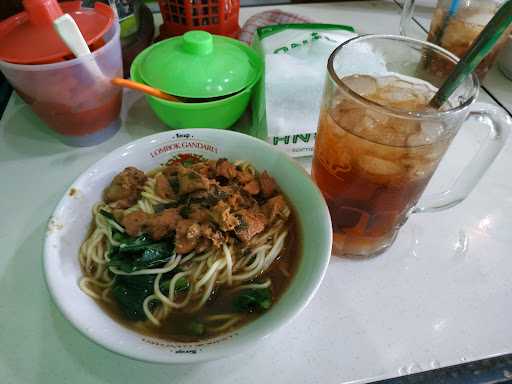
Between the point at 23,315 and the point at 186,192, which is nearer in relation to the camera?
the point at 23,315

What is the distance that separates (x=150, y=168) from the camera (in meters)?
0.99

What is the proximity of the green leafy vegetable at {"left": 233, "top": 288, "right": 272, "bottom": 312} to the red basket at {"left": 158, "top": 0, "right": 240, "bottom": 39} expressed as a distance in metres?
0.97

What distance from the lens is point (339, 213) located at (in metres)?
0.85

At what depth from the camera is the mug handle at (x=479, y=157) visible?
73 cm

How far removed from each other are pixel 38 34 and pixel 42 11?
6 cm

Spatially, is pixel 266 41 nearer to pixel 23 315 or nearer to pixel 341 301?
pixel 341 301

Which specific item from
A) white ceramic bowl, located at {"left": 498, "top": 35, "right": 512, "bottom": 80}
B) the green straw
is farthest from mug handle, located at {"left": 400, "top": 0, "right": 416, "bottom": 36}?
the green straw

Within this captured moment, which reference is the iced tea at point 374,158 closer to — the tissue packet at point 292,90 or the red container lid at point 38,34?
the tissue packet at point 292,90

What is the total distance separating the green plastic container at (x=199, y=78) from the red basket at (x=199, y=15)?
0.21m

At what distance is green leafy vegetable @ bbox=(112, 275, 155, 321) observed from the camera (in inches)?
30.1

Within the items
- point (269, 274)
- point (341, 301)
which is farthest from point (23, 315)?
point (341, 301)

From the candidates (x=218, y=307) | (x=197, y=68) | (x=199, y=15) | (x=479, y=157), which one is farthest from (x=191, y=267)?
(x=199, y=15)

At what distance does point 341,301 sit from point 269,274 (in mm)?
169

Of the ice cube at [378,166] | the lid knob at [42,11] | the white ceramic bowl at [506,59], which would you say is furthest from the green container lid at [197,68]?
the white ceramic bowl at [506,59]
